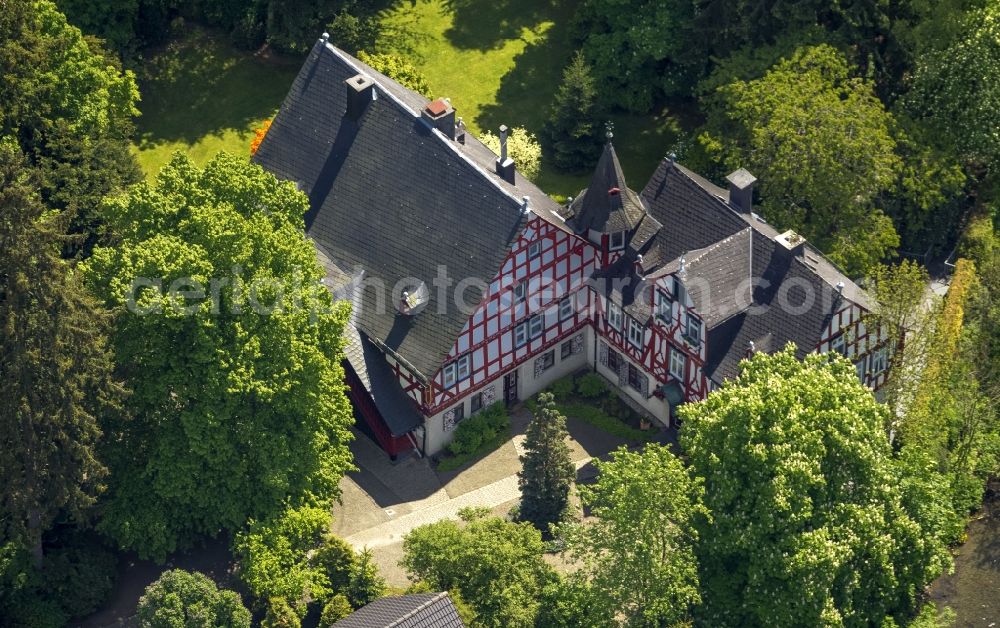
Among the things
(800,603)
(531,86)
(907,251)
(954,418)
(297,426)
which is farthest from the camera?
(531,86)

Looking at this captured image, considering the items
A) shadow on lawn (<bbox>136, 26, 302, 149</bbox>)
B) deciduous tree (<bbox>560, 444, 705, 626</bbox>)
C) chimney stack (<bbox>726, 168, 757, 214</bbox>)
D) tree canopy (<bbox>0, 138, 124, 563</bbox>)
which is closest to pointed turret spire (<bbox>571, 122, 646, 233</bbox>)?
chimney stack (<bbox>726, 168, 757, 214</bbox>)

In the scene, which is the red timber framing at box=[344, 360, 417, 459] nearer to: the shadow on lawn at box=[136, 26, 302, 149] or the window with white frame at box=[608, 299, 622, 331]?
the window with white frame at box=[608, 299, 622, 331]

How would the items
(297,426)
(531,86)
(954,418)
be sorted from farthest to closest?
(531,86) → (954,418) → (297,426)

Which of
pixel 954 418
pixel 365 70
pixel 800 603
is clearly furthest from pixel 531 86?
pixel 800 603

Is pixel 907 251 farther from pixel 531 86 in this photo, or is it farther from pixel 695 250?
pixel 531 86

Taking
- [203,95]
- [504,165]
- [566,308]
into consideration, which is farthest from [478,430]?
[203,95]

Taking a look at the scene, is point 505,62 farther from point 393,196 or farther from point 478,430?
point 478,430

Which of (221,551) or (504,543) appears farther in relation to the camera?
(221,551)
